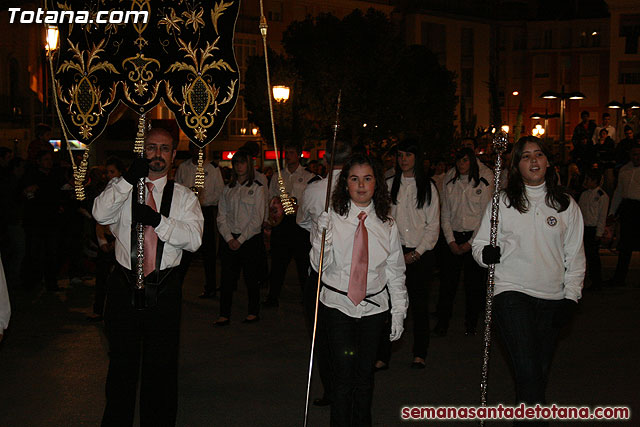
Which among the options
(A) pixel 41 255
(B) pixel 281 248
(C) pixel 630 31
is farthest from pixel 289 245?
(C) pixel 630 31

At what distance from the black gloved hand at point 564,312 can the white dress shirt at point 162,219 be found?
2345mm

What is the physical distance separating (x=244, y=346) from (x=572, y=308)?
434 centimetres

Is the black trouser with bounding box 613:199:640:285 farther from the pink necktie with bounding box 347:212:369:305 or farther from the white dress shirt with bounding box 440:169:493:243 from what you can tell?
the pink necktie with bounding box 347:212:369:305

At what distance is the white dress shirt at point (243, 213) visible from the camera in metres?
10.4

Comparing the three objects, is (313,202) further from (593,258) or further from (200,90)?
(593,258)

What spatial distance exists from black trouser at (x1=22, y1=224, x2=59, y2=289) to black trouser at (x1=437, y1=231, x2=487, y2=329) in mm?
6132

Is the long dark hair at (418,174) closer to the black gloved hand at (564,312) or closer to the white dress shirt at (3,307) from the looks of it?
the black gloved hand at (564,312)

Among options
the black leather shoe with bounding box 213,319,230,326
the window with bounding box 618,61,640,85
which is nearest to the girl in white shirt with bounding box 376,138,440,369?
the black leather shoe with bounding box 213,319,230,326

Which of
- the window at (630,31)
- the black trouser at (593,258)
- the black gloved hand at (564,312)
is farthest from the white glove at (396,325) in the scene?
the window at (630,31)

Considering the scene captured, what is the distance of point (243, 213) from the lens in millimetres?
10406

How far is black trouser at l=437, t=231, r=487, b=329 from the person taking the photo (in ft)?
31.4

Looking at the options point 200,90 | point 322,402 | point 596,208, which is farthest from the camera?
point 596,208

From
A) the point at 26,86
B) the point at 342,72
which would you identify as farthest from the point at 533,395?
the point at 342,72

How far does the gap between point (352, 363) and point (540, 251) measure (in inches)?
55.4
